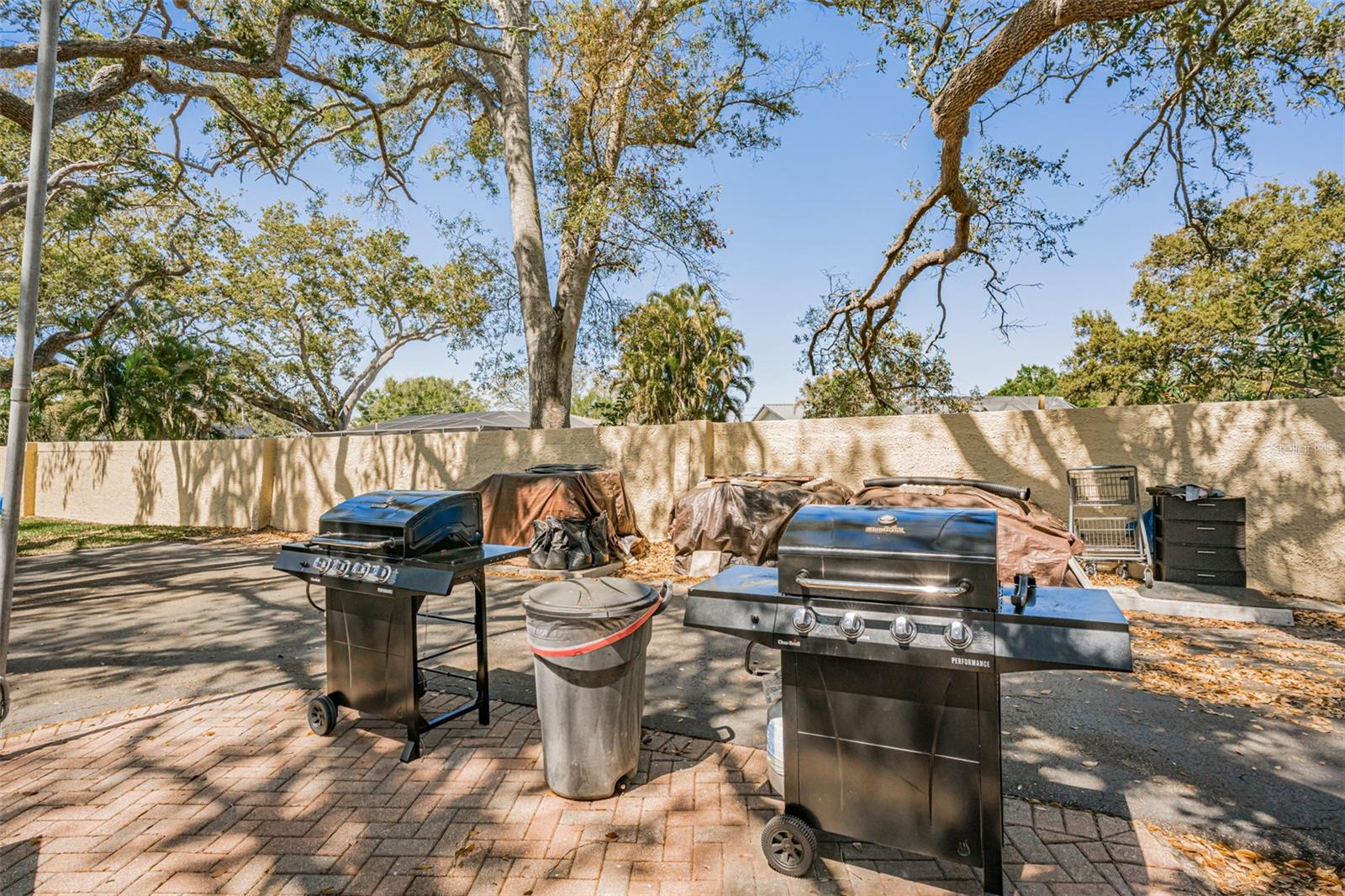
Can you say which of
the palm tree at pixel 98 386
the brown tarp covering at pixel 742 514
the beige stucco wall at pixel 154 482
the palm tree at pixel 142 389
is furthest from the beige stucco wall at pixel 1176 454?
the palm tree at pixel 98 386

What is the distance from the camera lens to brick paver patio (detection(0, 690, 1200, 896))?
2338 mm

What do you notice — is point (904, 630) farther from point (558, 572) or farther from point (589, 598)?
point (558, 572)

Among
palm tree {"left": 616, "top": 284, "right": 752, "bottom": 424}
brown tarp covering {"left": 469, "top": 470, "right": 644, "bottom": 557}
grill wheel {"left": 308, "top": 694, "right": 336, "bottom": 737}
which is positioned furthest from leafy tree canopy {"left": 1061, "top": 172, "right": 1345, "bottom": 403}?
palm tree {"left": 616, "top": 284, "right": 752, "bottom": 424}

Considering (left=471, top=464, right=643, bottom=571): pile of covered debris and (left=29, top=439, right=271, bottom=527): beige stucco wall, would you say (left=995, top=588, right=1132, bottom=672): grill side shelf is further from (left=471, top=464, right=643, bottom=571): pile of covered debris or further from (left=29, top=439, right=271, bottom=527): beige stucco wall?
(left=29, top=439, right=271, bottom=527): beige stucco wall

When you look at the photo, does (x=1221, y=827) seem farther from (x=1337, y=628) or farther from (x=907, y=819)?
(x=1337, y=628)

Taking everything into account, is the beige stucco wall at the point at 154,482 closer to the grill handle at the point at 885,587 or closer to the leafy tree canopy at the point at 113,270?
the leafy tree canopy at the point at 113,270

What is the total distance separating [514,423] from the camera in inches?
1125

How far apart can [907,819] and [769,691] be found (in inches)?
33.7

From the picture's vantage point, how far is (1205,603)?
5906mm

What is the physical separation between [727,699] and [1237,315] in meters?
21.9

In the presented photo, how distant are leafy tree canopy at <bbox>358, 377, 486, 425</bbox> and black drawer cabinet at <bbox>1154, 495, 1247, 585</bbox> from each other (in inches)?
2541

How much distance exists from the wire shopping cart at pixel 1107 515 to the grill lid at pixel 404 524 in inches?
257

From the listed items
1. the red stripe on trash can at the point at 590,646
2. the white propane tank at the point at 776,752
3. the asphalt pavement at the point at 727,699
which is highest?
the red stripe on trash can at the point at 590,646

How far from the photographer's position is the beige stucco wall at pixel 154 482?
14219 mm
